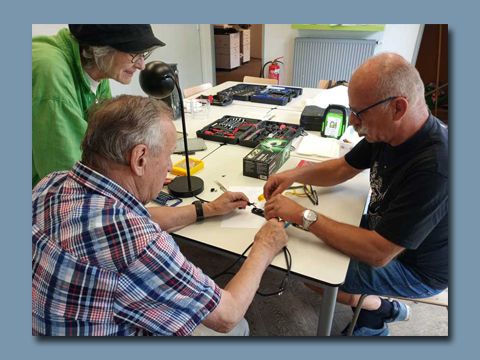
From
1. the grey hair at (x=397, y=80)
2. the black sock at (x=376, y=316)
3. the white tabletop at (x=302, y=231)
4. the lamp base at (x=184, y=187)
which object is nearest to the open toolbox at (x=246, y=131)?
the white tabletop at (x=302, y=231)

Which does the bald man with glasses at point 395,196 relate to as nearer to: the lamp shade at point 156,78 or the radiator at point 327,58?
the lamp shade at point 156,78

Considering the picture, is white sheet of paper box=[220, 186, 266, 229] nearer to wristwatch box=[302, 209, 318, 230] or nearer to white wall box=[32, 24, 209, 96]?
wristwatch box=[302, 209, 318, 230]

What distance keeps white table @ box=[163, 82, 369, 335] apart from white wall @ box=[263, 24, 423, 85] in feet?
9.99

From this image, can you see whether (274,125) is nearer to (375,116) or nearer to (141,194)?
(375,116)

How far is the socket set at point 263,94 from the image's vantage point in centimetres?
279

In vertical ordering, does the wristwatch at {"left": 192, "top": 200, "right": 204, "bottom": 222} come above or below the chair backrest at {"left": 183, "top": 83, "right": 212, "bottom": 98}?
below

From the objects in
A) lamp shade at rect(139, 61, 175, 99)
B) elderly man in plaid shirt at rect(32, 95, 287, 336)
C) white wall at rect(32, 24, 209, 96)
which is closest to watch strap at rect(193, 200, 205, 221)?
elderly man in plaid shirt at rect(32, 95, 287, 336)

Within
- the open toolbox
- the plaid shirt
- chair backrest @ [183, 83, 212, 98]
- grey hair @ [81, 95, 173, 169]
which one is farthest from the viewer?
chair backrest @ [183, 83, 212, 98]

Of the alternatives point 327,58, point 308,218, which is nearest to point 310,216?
point 308,218

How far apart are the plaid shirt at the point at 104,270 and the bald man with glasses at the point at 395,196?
54 cm

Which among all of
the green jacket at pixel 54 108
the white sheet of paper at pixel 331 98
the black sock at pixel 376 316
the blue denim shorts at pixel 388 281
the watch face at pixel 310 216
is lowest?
the black sock at pixel 376 316

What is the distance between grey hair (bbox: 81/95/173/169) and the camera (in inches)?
32.1

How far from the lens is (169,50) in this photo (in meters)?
4.41

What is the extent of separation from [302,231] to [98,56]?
1.04m
